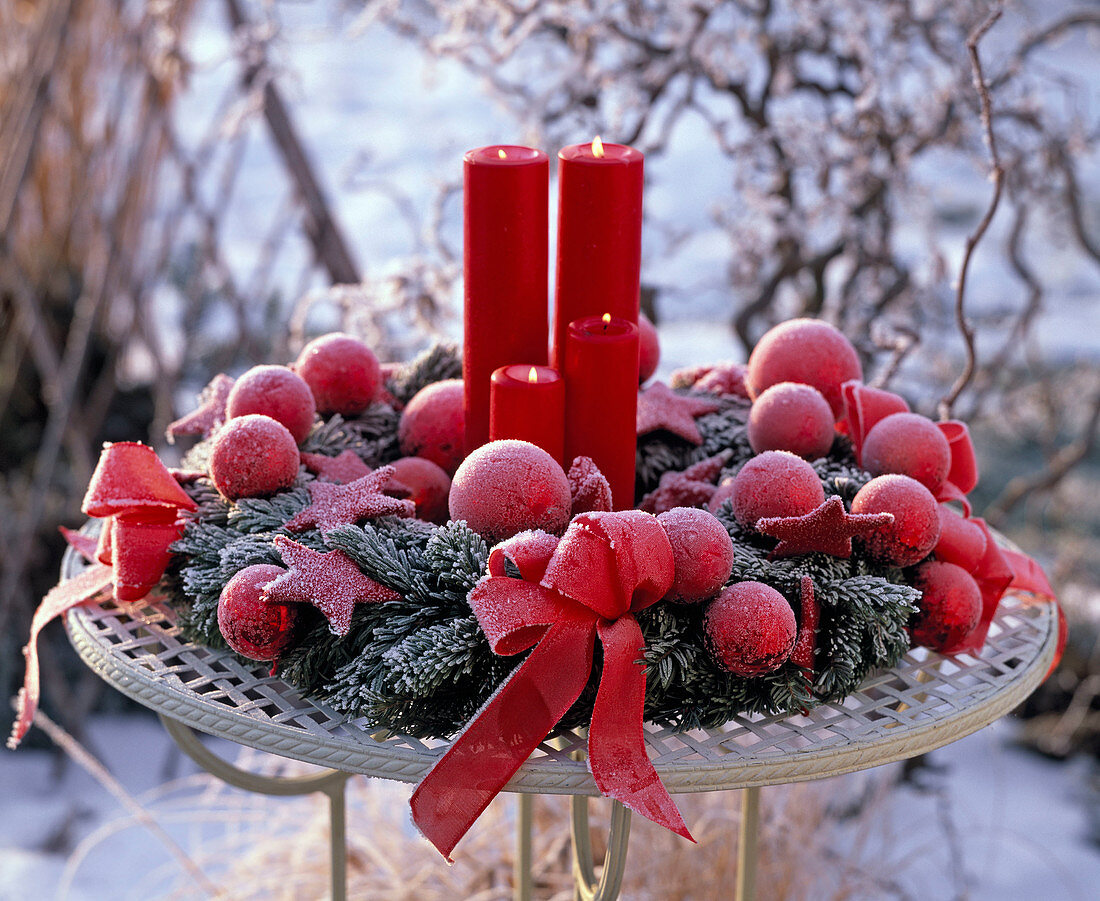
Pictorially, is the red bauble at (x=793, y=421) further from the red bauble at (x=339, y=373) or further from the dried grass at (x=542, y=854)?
the dried grass at (x=542, y=854)

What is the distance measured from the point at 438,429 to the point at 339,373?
3.6 inches

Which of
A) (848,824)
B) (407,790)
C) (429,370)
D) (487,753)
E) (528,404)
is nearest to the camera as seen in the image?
(487,753)

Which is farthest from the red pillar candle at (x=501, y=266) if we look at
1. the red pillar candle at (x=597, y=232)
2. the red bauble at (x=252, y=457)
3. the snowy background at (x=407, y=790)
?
the snowy background at (x=407, y=790)

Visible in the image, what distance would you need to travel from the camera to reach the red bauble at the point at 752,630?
562 millimetres

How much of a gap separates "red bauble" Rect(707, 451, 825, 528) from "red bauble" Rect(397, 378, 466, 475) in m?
0.21

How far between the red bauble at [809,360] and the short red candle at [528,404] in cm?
20

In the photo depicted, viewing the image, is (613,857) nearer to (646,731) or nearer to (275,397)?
(646,731)

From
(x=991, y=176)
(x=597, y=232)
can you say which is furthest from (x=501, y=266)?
(x=991, y=176)

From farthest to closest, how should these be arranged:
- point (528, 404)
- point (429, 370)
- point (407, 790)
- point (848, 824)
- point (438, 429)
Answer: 1. point (848, 824)
2. point (407, 790)
3. point (429, 370)
4. point (438, 429)
5. point (528, 404)

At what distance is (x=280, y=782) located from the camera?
2.74 ft

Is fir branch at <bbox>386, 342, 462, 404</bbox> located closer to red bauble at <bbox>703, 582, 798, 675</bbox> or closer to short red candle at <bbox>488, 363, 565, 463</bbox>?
short red candle at <bbox>488, 363, 565, 463</bbox>

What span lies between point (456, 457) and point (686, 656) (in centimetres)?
26

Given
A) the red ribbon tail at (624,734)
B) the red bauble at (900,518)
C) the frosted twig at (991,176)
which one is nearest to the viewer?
the red ribbon tail at (624,734)

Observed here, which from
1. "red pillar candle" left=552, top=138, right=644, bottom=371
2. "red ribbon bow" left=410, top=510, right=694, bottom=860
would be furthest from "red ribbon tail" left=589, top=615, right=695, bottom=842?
"red pillar candle" left=552, top=138, right=644, bottom=371
